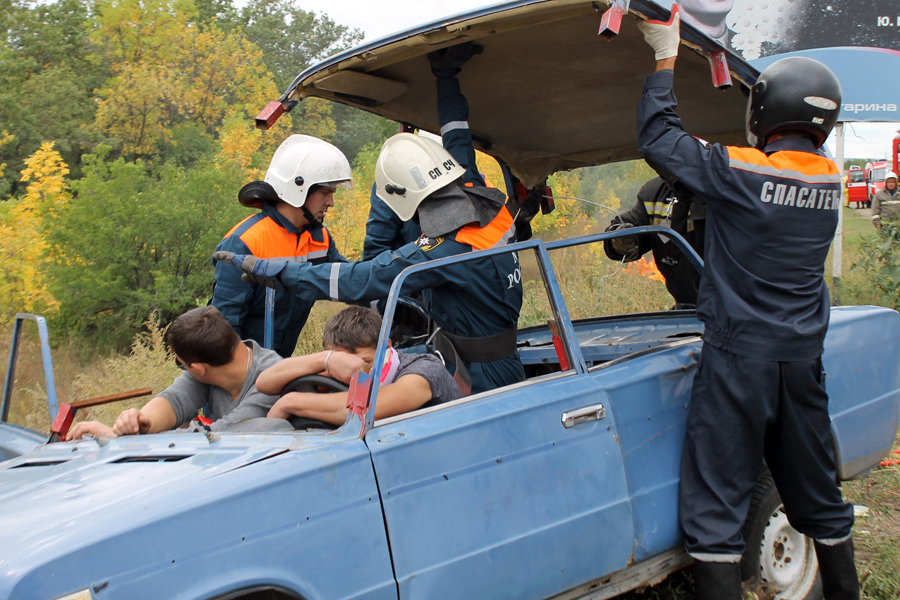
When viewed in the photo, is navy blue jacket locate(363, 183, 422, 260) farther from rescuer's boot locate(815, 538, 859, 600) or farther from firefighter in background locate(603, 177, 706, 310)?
rescuer's boot locate(815, 538, 859, 600)

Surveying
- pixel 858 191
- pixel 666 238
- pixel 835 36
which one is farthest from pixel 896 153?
pixel 666 238

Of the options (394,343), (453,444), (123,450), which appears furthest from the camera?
(394,343)

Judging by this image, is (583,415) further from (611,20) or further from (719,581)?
(611,20)

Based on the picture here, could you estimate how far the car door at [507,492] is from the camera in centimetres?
210

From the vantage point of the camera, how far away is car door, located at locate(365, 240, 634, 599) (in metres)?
2.10

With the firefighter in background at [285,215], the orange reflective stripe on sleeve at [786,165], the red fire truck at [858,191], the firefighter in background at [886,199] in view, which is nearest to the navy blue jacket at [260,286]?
the firefighter in background at [285,215]

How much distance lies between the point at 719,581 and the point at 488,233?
68.0 inches

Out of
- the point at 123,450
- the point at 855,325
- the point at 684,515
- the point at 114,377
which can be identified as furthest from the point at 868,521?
the point at 114,377

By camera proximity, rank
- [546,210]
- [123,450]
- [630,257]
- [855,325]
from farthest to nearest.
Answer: [546,210]
[630,257]
[855,325]
[123,450]

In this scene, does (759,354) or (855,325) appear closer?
(759,354)

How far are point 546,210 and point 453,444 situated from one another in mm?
3315

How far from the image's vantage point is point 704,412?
9.01 ft

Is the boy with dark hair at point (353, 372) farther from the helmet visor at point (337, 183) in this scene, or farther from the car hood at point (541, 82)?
the helmet visor at point (337, 183)

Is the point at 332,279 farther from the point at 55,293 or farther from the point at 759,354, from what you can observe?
the point at 55,293
